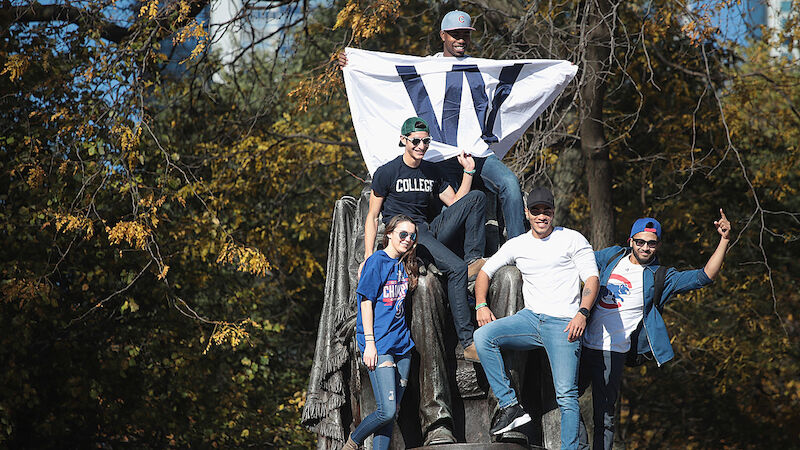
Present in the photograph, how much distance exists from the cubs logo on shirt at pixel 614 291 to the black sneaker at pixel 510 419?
0.94m

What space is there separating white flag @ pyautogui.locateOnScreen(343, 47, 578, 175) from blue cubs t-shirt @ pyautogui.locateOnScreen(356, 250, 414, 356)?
1649 mm

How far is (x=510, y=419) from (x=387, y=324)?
0.87 m

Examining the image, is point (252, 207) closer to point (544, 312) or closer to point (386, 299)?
point (386, 299)

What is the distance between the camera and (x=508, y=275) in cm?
695

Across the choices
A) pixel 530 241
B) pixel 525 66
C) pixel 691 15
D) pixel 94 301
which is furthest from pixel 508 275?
pixel 94 301

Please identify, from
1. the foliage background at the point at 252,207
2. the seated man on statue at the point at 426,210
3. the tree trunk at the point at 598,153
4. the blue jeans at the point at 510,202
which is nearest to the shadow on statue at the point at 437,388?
the seated man on statue at the point at 426,210

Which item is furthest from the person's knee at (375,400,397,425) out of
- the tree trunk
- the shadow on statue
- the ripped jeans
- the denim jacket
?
the tree trunk

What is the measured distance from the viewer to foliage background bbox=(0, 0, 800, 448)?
13.1 meters

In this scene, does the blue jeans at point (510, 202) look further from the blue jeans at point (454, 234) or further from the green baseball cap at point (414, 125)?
the green baseball cap at point (414, 125)

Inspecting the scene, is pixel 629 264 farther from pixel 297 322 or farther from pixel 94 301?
pixel 297 322

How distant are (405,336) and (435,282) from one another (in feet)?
1.32

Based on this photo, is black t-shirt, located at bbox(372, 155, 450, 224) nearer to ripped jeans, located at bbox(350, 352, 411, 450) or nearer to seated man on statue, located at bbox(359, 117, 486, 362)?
seated man on statue, located at bbox(359, 117, 486, 362)

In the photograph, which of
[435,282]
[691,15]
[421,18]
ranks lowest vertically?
[435,282]

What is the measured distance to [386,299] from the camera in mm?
6746
